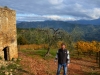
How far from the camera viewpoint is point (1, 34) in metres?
20.0

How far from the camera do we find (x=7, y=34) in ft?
68.2

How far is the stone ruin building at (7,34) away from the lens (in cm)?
2009

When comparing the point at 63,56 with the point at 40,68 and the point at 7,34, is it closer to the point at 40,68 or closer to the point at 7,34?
the point at 40,68

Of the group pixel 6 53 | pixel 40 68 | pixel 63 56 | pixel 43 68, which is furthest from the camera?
pixel 6 53

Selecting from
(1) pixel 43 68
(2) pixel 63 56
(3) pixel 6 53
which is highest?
(2) pixel 63 56

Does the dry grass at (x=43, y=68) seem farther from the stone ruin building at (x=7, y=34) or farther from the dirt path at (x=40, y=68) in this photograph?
the stone ruin building at (x=7, y=34)

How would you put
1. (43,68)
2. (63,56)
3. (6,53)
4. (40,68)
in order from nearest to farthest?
(63,56), (40,68), (43,68), (6,53)

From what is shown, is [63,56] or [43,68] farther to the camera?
[43,68]

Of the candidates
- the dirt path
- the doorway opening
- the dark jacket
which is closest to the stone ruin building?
the doorway opening

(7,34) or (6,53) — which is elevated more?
(7,34)

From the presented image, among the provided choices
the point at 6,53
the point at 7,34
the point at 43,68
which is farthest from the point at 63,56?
the point at 6,53

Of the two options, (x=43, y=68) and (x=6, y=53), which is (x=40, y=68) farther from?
(x=6, y=53)

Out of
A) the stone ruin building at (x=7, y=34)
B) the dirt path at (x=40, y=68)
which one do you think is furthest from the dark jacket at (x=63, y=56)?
the stone ruin building at (x=7, y=34)

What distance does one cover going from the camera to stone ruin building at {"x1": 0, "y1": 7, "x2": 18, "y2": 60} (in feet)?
65.9
